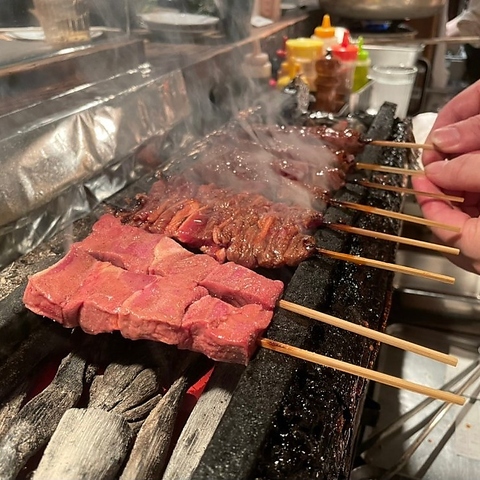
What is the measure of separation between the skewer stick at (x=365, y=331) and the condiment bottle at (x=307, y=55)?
132 inches

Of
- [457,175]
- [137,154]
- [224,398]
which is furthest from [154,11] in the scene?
[224,398]

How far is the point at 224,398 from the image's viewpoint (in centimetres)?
190

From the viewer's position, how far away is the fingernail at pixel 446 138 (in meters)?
2.81

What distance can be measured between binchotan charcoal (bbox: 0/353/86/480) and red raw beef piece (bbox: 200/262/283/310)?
655mm

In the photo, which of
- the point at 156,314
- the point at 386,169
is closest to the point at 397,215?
the point at 386,169

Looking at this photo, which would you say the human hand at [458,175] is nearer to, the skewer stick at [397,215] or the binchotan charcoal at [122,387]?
the skewer stick at [397,215]

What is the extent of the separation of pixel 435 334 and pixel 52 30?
3.43 m

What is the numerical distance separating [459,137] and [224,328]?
1.88m

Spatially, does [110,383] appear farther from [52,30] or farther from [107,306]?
[52,30]

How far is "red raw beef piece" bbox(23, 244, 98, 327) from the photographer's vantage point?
1896 millimetres

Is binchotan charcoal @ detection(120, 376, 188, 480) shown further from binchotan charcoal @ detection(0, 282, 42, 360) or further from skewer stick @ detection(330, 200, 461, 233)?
skewer stick @ detection(330, 200, 461, 233)

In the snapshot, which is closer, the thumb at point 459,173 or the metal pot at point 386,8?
the thumb at point 459,173

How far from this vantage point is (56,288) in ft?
6.33

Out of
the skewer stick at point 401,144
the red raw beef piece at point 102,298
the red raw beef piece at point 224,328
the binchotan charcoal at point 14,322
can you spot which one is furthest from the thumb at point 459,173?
the binchotan charcoal at point 14,322
